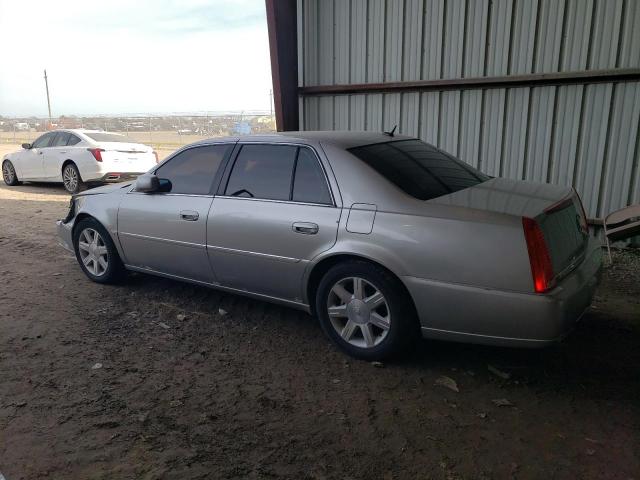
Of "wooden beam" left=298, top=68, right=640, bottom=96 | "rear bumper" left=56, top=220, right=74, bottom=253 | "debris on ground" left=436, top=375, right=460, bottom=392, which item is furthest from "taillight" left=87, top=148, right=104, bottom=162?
"debris on ground" left=436, top=375, right=460, bottom=392

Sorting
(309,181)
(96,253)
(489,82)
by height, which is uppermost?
(489,82)

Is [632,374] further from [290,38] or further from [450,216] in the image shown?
[290,38]

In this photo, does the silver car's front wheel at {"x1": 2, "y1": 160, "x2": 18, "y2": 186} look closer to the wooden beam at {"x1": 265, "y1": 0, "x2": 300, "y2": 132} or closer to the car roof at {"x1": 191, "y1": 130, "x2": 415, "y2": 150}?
the wooden beam at {"x1": 265, "y1": 0, "x2": 300, "y2": 132}

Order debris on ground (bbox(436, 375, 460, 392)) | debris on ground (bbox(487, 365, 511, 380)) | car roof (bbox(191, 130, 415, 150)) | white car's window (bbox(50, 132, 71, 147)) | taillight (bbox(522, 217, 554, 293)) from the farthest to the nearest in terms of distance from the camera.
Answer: white car's window (bbox(50, 132, 71, 147))
car roof (bbox(191, 130, 415, 150))
debris on ground (bbox(487, 365, 511, 380))
debris on ground (bbox(436, 375, 460, 392))
taillight (bbox(522, 217, 554, 293))

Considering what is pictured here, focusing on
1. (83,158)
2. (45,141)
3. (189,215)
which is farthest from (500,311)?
(45,141)

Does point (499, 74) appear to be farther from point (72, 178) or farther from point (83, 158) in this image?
point (72, 178)

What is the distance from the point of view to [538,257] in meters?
2.92

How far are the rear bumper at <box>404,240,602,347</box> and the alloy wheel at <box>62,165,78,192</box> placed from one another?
10404mm

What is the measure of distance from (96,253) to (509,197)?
12.8 feet

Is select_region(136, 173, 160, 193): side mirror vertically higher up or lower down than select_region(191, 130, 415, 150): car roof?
lower down

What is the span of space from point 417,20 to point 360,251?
18.0 feet

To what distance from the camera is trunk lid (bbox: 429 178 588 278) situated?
3.08 metres

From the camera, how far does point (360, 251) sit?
3375mm

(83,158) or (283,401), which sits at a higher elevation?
(83,158)
